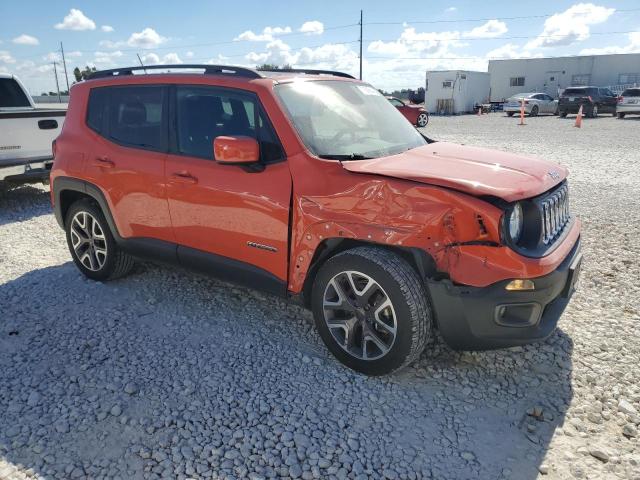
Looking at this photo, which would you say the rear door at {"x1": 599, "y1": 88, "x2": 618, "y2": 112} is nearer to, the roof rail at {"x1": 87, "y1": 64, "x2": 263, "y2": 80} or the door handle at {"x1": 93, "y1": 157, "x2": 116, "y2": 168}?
the roof rail at {"x1": 87, "y1": 64, "x2": 263, "y2": 80}

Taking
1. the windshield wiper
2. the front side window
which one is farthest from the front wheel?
the windshield wiper

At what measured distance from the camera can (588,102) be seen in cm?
2886

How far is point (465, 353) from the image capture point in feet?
11.4

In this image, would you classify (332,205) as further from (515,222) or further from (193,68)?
(193,68)

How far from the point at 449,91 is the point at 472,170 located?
39502 mm

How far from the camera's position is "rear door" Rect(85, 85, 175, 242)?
400 centimetres

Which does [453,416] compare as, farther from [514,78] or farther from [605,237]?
[514,78]

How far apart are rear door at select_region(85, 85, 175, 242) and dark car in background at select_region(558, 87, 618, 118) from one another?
98.8 ft

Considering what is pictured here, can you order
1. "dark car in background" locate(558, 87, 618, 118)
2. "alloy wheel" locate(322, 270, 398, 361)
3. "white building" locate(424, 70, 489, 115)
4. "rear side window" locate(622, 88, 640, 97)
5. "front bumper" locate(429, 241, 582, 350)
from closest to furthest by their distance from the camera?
"front bumper" locate(429, 241, 582, 350), "alloy wheel" locate(322, 270, 398, 361), "rear side window" locate(622, 88, 640, 97), "dark car in background" locate(558, 87, 618, 118), "white building" locate(424, 70, 489, 115)

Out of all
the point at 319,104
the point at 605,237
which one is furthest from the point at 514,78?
the point at 319,104

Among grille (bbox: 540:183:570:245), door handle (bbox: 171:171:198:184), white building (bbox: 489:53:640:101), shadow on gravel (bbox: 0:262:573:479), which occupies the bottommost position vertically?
shadow on gravel (bbox: 0:262:573:479)

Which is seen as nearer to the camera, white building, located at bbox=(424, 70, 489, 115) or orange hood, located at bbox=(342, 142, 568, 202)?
orange hood, located at bbox=(342, 142, 568, 202)

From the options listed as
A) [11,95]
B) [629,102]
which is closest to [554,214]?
[11,95]

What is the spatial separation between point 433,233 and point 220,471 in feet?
5.29
